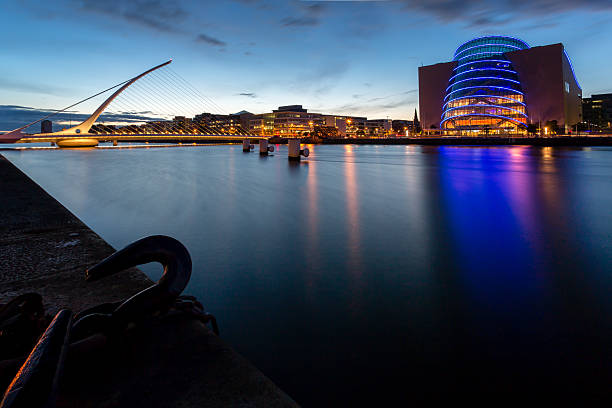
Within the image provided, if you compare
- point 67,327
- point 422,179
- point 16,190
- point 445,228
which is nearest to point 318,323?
point 67,327

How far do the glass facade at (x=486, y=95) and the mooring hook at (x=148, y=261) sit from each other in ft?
267

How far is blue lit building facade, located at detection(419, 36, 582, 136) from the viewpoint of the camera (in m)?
72.1

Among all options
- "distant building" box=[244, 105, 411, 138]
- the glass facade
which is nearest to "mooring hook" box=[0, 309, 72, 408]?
the glass facade

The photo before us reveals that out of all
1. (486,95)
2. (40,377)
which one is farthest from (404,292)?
(486,95)

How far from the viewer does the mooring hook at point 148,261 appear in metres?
1.75

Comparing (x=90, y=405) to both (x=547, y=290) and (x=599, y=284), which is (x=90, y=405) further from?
(x=599, y=284)

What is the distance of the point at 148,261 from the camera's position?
1.93 meters

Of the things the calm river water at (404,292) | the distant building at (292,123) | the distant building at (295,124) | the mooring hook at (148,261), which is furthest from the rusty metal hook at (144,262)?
the distant building at (292,123)

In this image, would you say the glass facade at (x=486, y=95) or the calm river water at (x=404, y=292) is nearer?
the calm river water at (x=404, y=292)

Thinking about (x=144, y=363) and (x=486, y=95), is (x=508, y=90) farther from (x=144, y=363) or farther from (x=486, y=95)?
(x=144, y=363)

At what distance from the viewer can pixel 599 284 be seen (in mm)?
3879

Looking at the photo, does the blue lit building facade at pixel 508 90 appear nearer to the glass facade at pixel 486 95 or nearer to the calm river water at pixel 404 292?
the glass facade at pixel 486 95

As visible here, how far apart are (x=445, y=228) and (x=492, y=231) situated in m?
0.84

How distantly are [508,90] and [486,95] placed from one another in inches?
201
